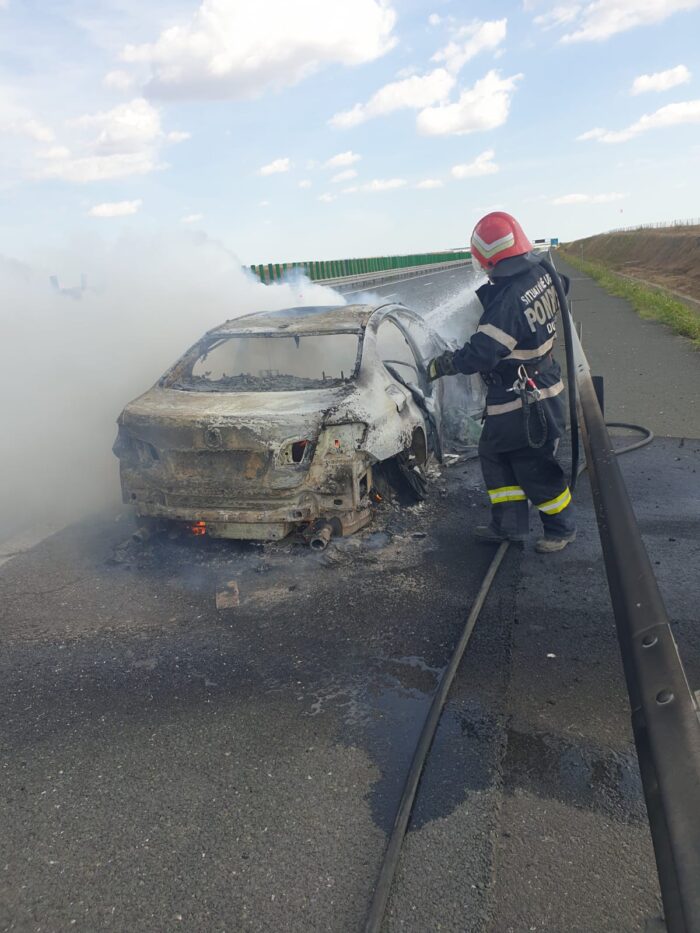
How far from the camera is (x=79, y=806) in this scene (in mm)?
2717

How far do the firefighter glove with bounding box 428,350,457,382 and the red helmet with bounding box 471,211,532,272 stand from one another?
0.60 meters

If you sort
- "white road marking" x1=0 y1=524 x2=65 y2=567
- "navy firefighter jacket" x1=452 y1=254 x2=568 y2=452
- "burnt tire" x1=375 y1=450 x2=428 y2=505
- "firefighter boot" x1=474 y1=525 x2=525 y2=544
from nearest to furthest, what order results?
"navy firefighter jacket" x1=452 y1=254 x2=568 y2=452 < "firefighter boot" x1=474 y1=525 x2=525 y2=544 < "white road marking" x1=0 y1=524 x2=65 y2=567 < "burnt tire" x1=375 y1=450 x2=428 y2=505

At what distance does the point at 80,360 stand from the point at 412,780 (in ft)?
21.8

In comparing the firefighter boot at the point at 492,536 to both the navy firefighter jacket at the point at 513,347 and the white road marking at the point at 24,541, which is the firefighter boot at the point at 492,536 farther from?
the white road marking at the point at 24,541

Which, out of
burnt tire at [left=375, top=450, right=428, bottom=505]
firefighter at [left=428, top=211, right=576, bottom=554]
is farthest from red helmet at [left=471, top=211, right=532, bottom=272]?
burnt tire at [left=375, top=450, right=428, bottom=505]

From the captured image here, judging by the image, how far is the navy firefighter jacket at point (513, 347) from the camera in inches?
178

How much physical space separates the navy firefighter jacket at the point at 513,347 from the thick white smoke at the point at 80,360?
3.47 m

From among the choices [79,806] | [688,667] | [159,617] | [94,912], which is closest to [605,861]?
[688,667]

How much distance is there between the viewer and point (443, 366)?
15.8 feet

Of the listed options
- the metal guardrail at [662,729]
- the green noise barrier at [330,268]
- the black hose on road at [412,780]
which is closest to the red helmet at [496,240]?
the black hose on road at [412,780]

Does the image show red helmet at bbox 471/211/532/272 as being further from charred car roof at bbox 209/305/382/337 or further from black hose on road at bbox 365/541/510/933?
black hose on road at bbox 365/541/510/933

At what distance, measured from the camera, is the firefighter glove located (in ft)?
15.7

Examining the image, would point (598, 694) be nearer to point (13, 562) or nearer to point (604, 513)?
point (604, 513)

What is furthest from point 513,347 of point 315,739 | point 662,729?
point 662,729
